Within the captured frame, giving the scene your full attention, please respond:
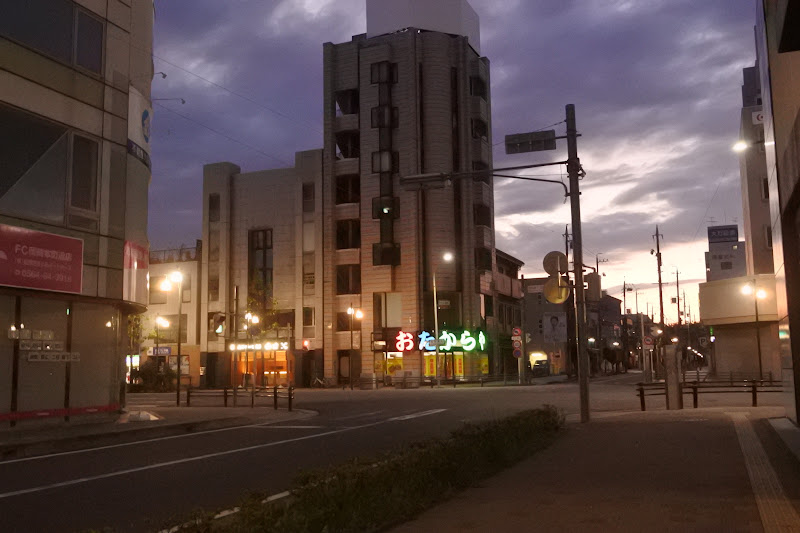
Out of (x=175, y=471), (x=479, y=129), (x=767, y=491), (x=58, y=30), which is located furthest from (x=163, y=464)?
(x=479, y=129)

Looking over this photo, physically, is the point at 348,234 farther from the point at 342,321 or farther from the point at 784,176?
the point at 784,176

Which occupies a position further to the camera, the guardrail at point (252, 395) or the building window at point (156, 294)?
the building window at point (156, 294)

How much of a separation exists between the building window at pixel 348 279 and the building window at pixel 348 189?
571 cm

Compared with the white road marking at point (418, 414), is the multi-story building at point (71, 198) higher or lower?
higher

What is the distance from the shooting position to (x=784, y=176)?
48.4ft

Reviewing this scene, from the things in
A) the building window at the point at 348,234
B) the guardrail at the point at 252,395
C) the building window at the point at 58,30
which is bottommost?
the guardrail at the point at 252,395

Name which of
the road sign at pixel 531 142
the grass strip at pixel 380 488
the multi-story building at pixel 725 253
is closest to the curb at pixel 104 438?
the grass strip at pixel 380 488

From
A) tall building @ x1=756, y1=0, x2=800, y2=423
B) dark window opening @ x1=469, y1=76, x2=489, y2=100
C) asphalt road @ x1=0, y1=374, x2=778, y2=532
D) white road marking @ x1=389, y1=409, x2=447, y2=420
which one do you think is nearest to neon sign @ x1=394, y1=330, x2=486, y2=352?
dark window opening @ x1=469, y1=76, x2=489, y2=100

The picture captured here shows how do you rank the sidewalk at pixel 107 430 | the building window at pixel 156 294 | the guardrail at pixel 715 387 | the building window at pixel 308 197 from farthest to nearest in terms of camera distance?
1. the building window at pixel 156 294
2. the building window at pixel 308 197
3. the guardrail at pixel 715 387
4. the sidewalk at pixel 107 430

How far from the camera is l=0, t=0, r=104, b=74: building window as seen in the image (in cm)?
2009

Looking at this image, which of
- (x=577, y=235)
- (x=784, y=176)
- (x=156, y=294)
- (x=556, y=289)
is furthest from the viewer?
(x=156, y=294)

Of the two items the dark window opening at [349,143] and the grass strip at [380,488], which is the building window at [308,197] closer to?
the dark window opening at [349,143]

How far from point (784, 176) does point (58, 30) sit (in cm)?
1831

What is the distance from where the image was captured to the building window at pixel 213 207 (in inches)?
2835
